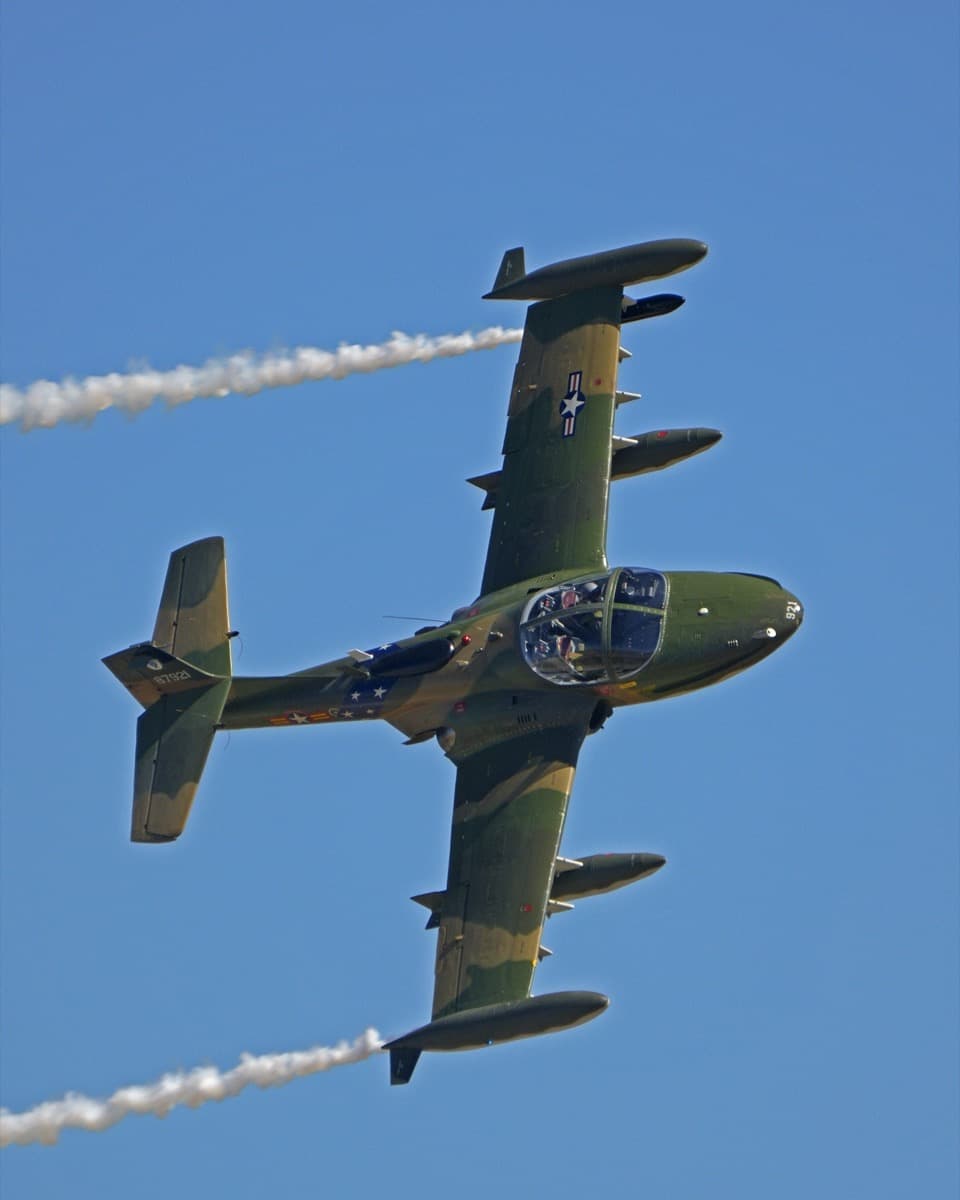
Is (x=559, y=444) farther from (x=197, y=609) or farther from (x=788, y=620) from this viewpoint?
(x=197, y=609)

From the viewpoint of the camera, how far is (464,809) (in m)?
47.4

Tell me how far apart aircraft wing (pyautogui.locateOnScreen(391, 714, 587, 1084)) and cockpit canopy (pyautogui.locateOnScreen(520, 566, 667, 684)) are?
42.5 inches

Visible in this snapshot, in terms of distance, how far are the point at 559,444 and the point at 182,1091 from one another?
45.1 feet

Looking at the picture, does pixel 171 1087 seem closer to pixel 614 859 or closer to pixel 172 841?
pixel 172 841

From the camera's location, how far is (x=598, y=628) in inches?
1841

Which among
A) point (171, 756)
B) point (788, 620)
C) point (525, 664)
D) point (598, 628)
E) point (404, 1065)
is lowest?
point (404, 1065)

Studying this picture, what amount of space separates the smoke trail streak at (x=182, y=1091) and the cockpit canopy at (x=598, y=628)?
7.25 m

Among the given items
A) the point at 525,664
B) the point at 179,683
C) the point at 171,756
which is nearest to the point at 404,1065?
the point at 525,664

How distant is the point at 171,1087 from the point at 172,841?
4.40m

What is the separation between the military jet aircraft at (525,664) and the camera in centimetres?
4575

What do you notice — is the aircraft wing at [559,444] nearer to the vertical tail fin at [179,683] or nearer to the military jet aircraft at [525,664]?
the military jet aircraft at [525,664]

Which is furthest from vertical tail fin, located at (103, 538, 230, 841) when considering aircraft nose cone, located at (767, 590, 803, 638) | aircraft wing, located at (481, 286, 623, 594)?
aircraft nose cone, located at (767, 590, 803, 638)

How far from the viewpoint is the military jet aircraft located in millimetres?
45750

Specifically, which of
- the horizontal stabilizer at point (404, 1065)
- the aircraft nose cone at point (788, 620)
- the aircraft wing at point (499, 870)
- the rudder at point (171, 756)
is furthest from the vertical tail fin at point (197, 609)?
the aircraft nose cone at point (788, 620)
